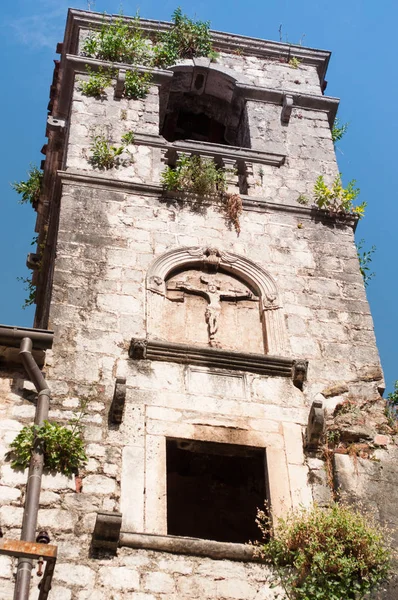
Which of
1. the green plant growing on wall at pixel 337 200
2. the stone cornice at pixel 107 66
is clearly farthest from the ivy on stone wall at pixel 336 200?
the stone cornice at pixel 107 66

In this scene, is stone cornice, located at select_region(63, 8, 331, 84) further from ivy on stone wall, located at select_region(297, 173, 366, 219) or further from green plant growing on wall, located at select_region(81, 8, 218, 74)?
ivy on stone wall, located at select_region(297, 173, 366, 219)

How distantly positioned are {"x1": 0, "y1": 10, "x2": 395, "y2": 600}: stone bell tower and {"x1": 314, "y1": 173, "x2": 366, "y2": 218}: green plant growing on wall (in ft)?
0.71

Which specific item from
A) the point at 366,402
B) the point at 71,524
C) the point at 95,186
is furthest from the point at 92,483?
the point at 95,186

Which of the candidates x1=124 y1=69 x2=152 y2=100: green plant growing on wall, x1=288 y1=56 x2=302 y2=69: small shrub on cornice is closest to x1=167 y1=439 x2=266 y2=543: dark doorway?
x1=124 y1=69 x2=152 y2=100: green plant growing on wall

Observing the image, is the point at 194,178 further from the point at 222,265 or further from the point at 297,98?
the point at 297,98

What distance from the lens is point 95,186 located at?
12.2 meters

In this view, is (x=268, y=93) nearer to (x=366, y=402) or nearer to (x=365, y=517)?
(x=366, y=402)

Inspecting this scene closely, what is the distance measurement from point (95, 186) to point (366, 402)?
171 inches

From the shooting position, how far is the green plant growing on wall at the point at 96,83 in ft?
45.8

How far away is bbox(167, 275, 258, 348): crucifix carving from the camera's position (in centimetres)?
1100

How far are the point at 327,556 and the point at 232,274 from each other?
4265 millimetres

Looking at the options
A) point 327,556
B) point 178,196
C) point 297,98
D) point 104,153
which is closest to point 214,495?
point 178,196

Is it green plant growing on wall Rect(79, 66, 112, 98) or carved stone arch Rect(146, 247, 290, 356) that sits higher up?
green plant growing on wall Rect(79, 66, 112, 98)

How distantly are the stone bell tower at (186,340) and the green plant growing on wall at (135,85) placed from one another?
9cm
